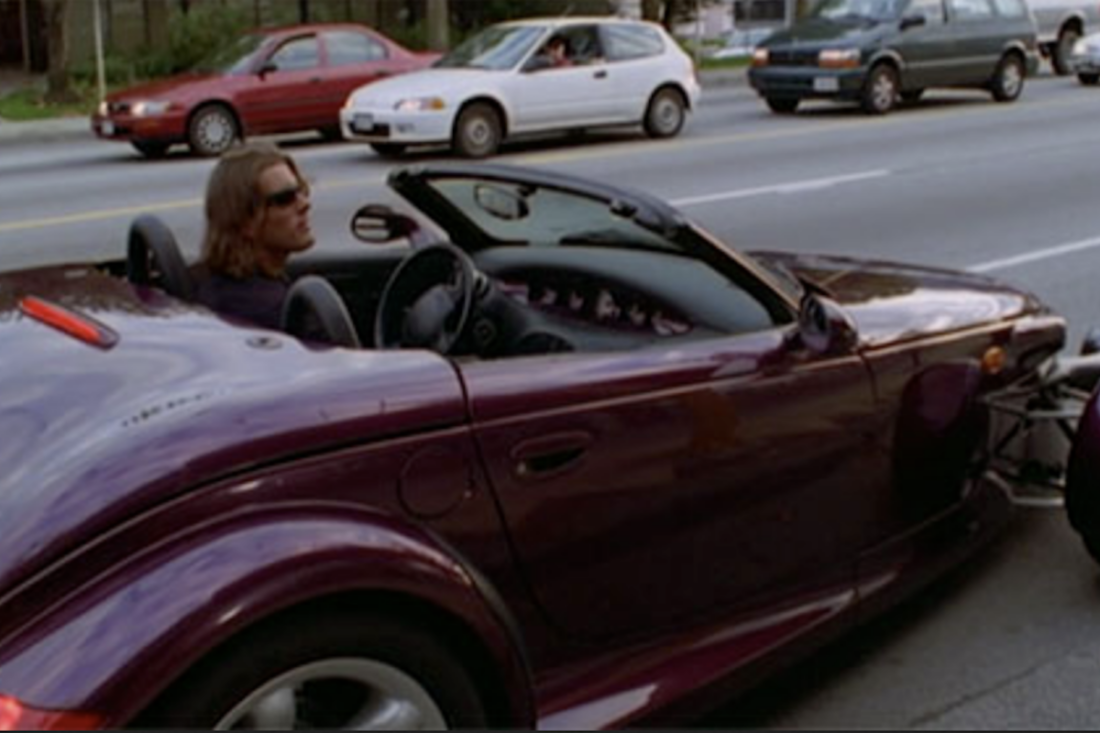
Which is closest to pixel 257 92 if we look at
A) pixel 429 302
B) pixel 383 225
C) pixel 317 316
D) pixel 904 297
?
pixel 383 225

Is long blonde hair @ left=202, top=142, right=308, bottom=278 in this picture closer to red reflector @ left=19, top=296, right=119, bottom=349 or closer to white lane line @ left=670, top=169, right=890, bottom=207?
red reflector @ left=19, top=296, right=119, bottom=349

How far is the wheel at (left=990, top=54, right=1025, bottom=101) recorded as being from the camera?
22.0 metres

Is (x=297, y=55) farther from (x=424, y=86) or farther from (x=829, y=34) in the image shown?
(x=829, y=34)

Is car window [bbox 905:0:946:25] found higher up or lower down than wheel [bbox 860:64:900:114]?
higher up

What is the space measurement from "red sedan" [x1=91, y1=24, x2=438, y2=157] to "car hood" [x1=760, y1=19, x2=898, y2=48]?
484 centimetres

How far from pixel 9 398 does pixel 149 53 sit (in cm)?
2862

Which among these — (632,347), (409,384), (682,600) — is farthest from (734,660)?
(409,384)

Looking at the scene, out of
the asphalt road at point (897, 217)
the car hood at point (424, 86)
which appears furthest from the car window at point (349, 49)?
the car hood at point (424, 86)

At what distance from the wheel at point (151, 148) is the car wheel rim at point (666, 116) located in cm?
574

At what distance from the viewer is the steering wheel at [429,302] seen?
3.61 meters

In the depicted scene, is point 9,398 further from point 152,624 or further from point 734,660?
point 734,660

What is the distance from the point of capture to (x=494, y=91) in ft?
55.6

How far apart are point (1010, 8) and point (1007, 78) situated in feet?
3.45

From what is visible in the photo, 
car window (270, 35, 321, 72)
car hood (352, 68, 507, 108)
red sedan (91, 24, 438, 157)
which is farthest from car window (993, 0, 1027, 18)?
car window (270, 35, 321, 72)
